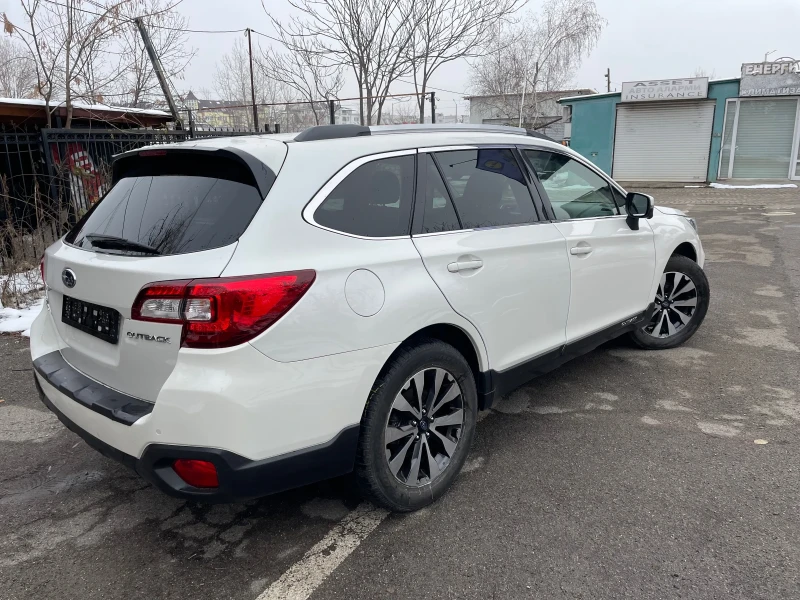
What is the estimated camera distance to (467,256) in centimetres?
280

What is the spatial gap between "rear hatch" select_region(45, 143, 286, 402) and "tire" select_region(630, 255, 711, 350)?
3519 mm

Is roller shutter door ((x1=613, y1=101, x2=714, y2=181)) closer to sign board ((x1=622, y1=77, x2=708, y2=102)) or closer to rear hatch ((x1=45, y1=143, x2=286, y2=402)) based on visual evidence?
sign board ((x1=622, y1=77, x2=708, y2=102))

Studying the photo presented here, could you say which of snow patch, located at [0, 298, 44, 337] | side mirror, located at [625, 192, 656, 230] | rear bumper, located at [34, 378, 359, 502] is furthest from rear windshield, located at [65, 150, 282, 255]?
snow patch, located at [0, 298, 44, 337]

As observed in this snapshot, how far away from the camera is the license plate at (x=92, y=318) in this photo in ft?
7.59

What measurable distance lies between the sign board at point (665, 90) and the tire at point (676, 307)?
814 inches

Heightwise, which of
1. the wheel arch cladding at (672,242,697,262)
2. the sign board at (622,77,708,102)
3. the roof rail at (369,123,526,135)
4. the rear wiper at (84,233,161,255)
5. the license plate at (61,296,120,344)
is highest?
the sign board at (622,77,708,102)

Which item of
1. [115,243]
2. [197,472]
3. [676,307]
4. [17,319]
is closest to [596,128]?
[676,307]

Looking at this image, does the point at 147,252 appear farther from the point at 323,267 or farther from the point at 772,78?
the point at 772,78

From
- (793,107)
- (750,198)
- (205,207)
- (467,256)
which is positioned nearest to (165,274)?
(205,207)

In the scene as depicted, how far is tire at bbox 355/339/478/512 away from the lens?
2453 mm

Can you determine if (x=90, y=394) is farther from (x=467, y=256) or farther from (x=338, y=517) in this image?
(x=467, y=256)

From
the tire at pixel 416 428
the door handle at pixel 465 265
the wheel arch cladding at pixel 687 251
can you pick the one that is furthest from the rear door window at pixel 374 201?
the wheel arch cladding at pixel 687 251

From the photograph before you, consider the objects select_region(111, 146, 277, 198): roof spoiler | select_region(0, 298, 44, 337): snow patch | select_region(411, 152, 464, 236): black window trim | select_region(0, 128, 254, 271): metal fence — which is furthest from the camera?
select_region(0, 128, 254, 271): metal fence

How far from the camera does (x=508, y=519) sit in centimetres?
267
